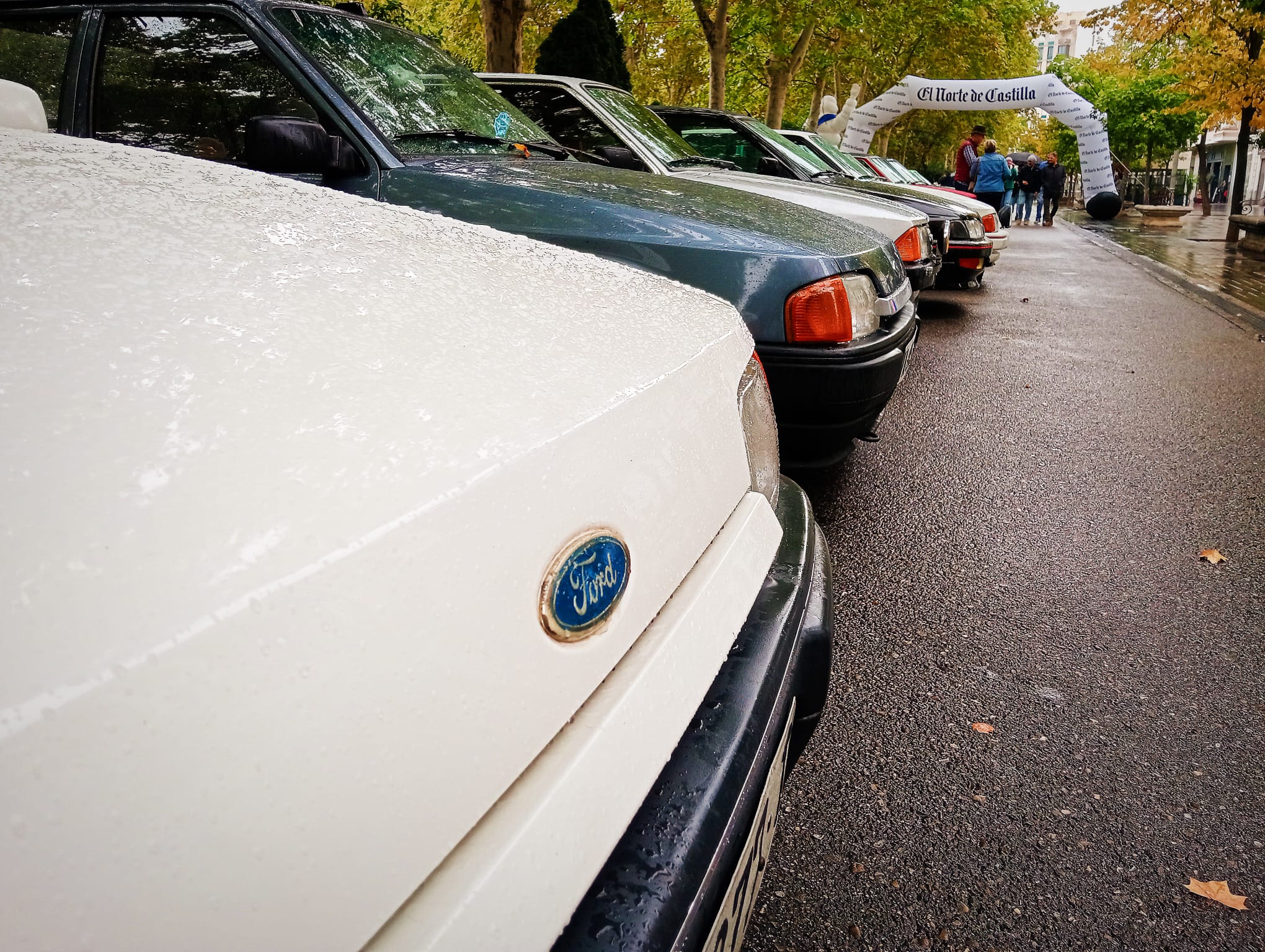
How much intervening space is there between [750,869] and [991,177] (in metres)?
16.9

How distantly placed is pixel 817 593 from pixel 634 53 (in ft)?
93.3

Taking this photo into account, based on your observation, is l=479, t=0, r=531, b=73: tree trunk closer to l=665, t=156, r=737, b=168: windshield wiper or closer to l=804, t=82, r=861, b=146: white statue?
l=665, t=156, r=737, b=168: windshield wiper

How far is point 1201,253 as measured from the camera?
16.1 m

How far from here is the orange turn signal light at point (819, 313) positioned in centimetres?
312

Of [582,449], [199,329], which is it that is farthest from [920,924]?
[199,329]

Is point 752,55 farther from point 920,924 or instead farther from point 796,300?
point 920,924

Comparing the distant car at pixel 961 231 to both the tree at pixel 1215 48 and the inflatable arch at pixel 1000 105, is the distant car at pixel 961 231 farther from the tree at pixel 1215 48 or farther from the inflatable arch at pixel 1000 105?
the inflatable arch at pixel 1000 105

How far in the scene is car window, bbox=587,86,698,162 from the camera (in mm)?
5711

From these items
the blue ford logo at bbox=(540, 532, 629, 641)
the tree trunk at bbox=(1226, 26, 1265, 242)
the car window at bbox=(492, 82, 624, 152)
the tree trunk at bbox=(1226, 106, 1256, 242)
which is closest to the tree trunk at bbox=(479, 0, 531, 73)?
the car window at bbox=(492, 82, 624, 152)

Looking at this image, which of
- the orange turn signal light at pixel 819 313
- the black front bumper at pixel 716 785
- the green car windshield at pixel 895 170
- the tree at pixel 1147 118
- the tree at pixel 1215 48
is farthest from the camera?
the tree at pixel 1147 118

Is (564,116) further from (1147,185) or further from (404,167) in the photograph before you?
(1147,185)

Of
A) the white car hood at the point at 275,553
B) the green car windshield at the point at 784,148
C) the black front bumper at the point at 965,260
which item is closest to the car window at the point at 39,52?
the white car hood at the point at 275,553

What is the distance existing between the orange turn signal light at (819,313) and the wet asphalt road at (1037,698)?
32.7 inches

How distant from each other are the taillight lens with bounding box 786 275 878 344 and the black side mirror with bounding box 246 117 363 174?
1.64 metres
